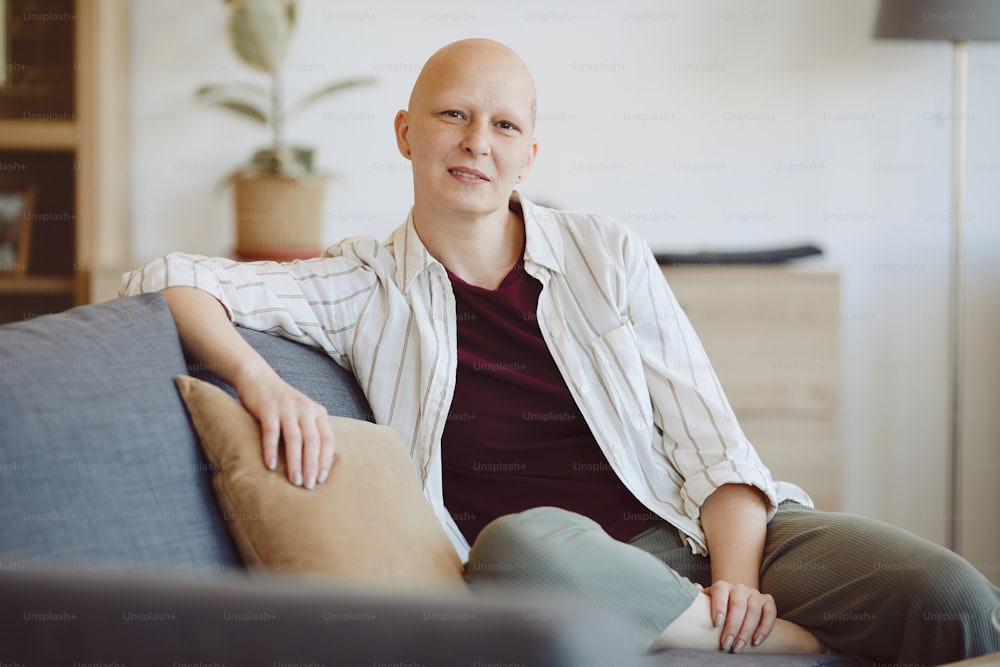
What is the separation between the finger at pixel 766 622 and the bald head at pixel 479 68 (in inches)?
34.5

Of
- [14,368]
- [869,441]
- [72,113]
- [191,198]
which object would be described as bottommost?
[869,441]

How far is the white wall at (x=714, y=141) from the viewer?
3.10m

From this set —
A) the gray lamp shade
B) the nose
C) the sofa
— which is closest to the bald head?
the nose

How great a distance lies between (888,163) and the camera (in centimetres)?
318

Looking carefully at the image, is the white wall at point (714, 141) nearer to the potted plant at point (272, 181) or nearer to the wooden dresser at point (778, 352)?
the potted plant at point (272, 181)

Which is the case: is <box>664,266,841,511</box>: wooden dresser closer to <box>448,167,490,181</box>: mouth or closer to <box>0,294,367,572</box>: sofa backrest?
<box>448,167,490,181</box>: mouth

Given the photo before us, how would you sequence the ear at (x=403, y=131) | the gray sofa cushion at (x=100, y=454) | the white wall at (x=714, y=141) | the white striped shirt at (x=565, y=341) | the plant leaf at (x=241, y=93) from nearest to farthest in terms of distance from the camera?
1. the gray sofa cushion at (x=100, y=454)
2. the white striped shirt at (x=565, y=341)
3. the ear at (x=403, y=131)
4. the plant leaf at (x=241, y=93)
5. the white wall at (x=714, y=141)

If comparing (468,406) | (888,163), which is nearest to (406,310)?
(468,406)

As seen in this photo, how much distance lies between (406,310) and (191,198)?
1629 mm

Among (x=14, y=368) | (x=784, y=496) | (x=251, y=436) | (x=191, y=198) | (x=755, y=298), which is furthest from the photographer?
(x=191, y=198)

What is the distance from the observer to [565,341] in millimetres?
1708

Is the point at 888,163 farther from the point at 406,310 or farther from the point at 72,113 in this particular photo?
the point at 72,113

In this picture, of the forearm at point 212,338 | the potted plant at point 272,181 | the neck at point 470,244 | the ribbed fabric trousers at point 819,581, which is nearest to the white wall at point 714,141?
the potted plant at point 272,181

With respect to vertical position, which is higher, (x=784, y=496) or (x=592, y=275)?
(x=592, y=275)
